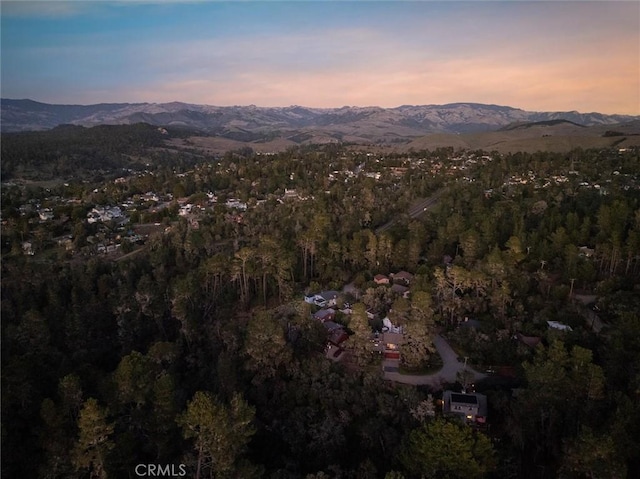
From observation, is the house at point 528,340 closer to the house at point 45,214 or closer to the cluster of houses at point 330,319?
the cluster of houses at point 330,319

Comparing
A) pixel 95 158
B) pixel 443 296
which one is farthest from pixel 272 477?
pixel 95 158

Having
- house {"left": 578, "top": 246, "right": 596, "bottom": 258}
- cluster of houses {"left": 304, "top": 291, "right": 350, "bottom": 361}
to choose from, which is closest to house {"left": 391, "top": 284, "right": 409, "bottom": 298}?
cluster of houses {"left": 304, "top": 291, "right": 350, "bottom": 361}

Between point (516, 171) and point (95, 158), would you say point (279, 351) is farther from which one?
point (95, 158)

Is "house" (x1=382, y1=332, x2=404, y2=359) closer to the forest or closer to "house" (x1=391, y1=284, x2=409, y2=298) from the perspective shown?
the forest

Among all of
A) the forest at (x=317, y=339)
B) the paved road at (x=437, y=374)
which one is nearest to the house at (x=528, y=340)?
the forest at (x=317, y=339)

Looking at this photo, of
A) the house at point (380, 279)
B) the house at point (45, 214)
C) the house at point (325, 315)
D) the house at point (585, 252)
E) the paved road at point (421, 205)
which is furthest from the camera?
the paved road at point (421, 205)

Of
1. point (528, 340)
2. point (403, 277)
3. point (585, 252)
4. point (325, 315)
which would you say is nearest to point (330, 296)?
point (325, 315)

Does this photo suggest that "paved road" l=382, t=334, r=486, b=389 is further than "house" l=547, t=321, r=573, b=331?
No
